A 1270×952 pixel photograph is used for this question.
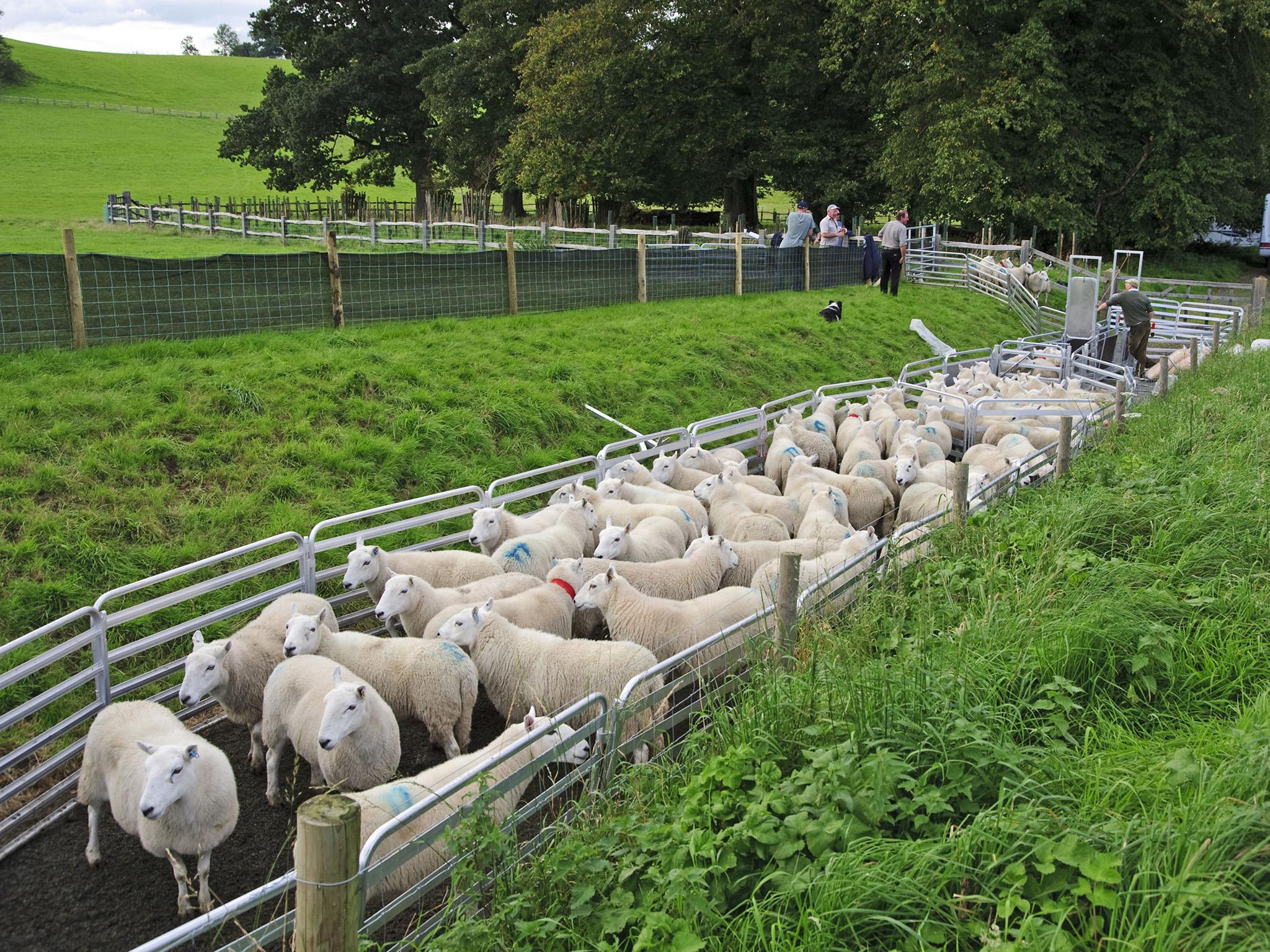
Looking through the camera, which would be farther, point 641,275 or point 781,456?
point 641,275

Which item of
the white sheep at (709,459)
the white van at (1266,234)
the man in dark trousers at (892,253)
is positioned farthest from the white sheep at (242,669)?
the white van at (1266,234)

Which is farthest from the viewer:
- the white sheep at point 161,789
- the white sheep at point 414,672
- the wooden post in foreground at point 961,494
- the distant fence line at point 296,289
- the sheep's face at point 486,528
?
the distant fence line at point 296,289

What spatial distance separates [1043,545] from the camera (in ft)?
19.4

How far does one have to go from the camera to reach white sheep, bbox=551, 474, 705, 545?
836 cm

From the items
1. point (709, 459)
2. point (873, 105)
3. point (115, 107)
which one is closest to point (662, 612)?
point (709, 459)

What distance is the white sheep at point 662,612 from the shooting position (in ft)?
19.8

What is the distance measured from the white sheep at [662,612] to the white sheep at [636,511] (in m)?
1.98

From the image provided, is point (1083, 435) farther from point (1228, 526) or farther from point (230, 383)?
point (230, 383)

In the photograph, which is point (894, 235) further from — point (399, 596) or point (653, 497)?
point (399, 596)

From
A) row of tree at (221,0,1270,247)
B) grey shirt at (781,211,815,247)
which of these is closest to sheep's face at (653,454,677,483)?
grey shirt at (781,211,815,247)

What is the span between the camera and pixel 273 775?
17.5 ft

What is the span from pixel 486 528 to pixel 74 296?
5198 mm

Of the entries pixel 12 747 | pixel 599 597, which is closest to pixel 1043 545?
pixel 599 597

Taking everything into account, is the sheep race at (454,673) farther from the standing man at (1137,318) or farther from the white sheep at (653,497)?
the standing man at (1137,318)
